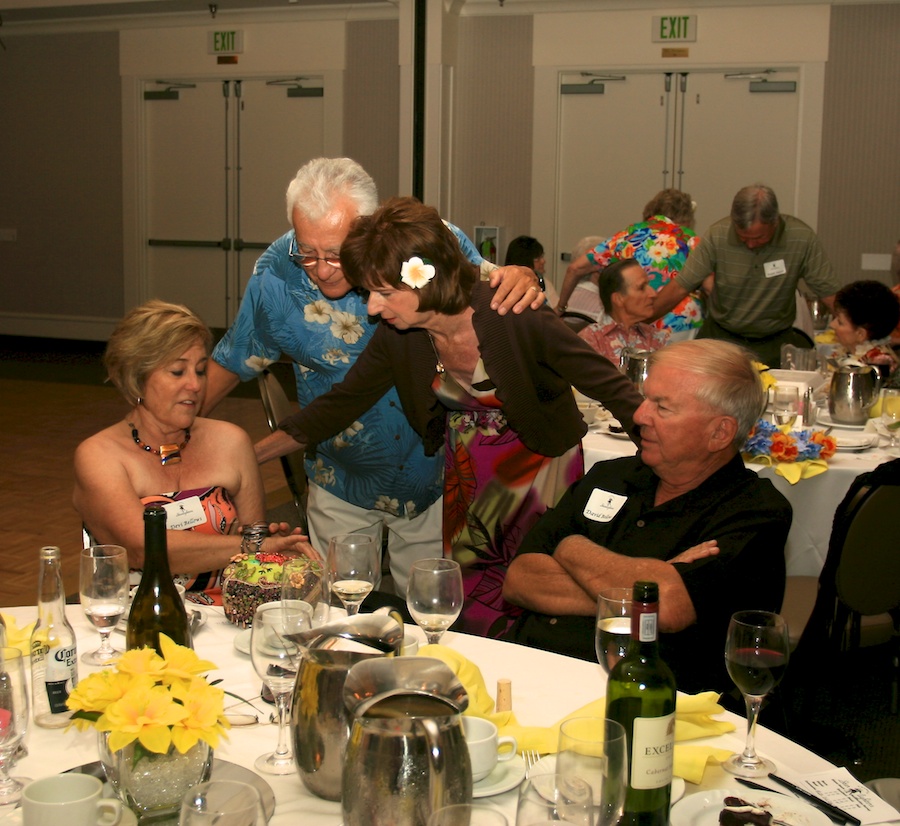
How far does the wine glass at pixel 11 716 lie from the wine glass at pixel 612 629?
83cm

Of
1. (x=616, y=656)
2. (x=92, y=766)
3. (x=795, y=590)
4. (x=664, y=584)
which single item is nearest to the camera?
(x=92, y=766)

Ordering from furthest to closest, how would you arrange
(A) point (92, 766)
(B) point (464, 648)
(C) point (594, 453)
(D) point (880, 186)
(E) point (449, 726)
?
(D) point (880, 186)
(C) point (594, 453)
(B) point (464, 648)
(A) point (92, 766)
(E) point (449, 726)

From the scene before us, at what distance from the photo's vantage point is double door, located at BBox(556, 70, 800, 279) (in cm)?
1014

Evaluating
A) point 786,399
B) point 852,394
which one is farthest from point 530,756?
point 852,394

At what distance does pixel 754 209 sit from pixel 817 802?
4962mm

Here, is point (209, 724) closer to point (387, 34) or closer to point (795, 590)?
point (795, 590)

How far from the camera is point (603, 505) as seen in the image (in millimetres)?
2393

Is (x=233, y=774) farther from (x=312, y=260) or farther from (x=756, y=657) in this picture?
(x=312, y=260)

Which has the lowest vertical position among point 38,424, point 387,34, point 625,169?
point 38,424

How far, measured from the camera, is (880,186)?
9.89m

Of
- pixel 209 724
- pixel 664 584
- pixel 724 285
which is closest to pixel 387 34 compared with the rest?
pixel 724 285

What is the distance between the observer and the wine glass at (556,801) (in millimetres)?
1078

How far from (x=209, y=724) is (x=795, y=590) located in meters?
2.48

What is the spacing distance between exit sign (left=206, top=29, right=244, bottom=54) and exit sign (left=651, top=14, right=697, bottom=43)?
4.39 m
